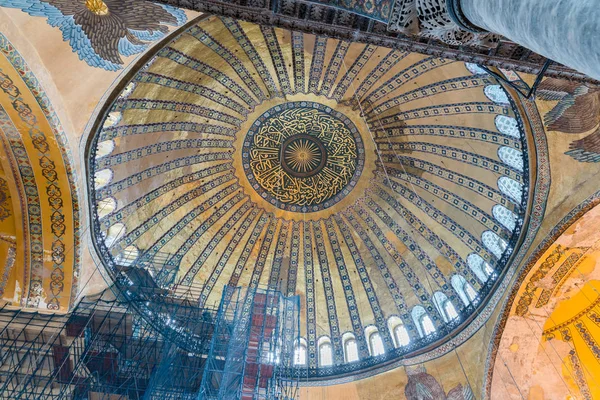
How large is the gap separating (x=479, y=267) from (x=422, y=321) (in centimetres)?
Answer: 222

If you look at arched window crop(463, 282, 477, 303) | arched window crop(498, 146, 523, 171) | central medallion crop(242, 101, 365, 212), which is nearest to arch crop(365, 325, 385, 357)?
arched window crop(463, 282, 477, 303)

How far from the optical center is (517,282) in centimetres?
933

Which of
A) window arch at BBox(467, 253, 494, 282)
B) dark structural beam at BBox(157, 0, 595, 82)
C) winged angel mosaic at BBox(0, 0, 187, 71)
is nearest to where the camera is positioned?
dark structural beam at BBox(157, 0, 595, 82)

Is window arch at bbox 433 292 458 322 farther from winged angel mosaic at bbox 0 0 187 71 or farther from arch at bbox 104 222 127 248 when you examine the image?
winged angel mosaic at bbox 0 0 187 71

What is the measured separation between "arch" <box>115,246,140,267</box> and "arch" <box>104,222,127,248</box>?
390 mm

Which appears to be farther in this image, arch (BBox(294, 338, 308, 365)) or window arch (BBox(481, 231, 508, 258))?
arch (BBox(294, 338, 308, 365))

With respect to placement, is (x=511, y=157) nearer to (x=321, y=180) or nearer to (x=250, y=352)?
(x=321, y=180)

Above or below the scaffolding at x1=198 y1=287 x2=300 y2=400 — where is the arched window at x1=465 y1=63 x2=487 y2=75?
above

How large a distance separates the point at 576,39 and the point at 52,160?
8.44 m

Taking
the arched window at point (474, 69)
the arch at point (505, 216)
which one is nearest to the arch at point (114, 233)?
the arched window at point (474, 69)

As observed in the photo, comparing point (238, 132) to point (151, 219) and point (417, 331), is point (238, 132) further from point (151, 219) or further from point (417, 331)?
point (417, 331)

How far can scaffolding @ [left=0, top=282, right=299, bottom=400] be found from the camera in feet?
29.1

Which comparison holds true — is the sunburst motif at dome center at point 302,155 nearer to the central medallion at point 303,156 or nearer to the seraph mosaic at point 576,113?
the central medallion at point 303,156

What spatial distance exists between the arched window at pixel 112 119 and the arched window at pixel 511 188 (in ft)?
28.4
